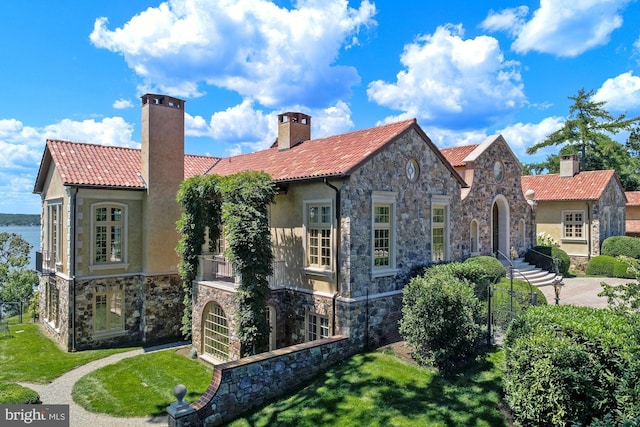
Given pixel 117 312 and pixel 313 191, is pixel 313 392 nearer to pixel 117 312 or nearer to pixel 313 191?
pixel 313 191

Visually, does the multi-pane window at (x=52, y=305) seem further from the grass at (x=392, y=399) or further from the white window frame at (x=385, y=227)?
the white window frame at (x=385, y=227)

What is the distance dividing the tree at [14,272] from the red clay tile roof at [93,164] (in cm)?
1222

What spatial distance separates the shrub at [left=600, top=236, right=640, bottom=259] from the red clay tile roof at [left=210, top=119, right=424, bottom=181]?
62.2 feet

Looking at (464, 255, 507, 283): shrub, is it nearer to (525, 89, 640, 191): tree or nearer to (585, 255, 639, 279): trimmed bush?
(585, 255, 639, 279): trimmed bush

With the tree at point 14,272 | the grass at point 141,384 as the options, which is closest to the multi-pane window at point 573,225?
the grass at point 141,384

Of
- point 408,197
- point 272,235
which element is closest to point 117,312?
point 272,235

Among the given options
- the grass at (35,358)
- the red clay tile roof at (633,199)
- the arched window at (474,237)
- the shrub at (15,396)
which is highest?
the red clay tile roof at (633,199)

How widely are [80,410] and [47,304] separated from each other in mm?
10391

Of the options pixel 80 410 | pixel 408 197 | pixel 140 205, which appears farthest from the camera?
pixel 140 205

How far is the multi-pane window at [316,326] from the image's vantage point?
42.2 ft

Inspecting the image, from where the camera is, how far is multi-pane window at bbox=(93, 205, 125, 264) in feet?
55.0

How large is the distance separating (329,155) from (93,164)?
10.9 meters

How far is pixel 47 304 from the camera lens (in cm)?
1906

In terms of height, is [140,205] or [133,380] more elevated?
[140,205]
